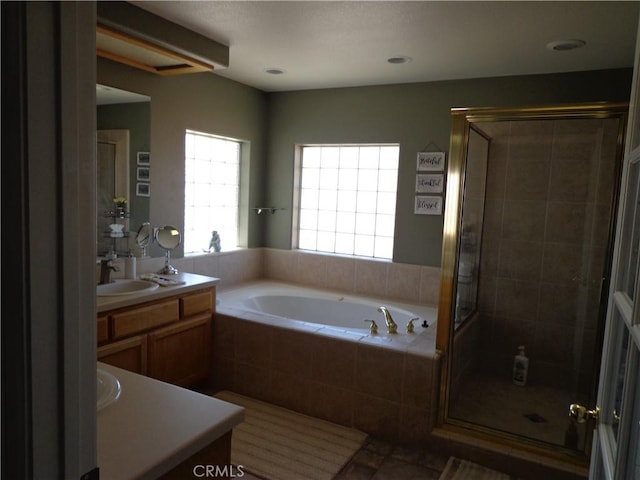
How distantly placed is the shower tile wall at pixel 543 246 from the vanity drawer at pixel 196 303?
2.04m

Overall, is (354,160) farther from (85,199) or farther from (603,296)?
(85,199)

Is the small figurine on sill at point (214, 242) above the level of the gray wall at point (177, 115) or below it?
below

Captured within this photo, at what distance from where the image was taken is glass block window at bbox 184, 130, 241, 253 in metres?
4.08

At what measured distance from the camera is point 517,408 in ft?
10.4

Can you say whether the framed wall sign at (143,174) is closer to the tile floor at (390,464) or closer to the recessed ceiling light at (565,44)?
the tile floor at (390,464)

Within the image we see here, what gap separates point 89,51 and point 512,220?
350 cm

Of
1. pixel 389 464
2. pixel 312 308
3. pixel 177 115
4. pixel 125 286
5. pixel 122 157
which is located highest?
pixel 177 115

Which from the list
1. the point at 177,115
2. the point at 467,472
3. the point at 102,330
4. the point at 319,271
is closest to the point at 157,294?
the point at 102,330

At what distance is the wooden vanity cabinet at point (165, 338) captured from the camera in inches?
106

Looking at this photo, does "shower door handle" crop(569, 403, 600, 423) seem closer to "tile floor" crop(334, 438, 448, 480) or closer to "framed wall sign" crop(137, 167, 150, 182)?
"tile floor" crop(334, 438, 448, 480)

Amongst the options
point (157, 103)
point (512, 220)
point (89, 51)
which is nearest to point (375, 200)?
point (512, 220)

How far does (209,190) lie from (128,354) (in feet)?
6.18

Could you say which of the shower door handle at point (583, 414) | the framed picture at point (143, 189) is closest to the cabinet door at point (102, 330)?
the framed picture at point (143, 189)

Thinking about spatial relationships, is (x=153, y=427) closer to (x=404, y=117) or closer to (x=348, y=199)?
(x=404, y=117)
